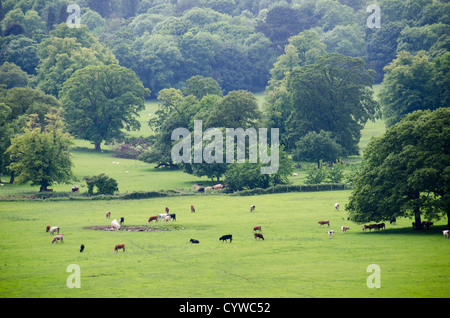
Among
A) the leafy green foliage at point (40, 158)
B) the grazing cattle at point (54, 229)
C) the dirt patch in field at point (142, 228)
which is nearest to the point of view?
the grazing cattle at point (54, 229)

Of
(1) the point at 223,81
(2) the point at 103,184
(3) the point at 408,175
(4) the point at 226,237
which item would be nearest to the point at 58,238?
(4) the point at 226,237

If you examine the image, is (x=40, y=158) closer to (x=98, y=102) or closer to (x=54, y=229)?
(x=54, y=229)

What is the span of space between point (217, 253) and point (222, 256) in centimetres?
136

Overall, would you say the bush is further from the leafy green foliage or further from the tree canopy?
the tree canopy

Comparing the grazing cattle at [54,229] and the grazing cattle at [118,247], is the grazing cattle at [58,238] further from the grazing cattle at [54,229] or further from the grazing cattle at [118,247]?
the grazing cattle at [118,247]

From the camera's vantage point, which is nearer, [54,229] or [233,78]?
[54,229]

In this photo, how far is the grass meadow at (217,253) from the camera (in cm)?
4234

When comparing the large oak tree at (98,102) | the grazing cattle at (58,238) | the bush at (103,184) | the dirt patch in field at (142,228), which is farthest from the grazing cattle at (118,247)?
the large oak tree at (98,102)

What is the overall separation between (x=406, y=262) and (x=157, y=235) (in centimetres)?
2321

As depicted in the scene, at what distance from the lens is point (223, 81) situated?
17675 cm

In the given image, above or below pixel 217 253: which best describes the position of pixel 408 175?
above

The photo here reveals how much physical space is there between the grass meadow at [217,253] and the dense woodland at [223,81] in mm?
18449

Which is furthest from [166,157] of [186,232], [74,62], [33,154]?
[186,232]

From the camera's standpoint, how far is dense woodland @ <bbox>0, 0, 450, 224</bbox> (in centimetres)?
10425
